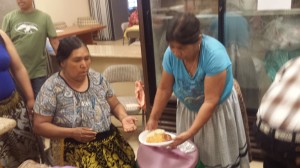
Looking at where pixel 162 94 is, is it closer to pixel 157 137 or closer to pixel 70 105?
pixel 157 137

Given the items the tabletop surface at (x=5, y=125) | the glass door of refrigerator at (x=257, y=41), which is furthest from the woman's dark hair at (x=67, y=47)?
the glass door of refrigerator at (x=257, y=41)

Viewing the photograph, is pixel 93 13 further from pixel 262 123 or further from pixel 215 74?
pixel 262 123

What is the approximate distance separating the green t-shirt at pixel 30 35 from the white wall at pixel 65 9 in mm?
3195

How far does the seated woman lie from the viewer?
161cm

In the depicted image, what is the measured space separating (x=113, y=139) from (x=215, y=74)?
0.64m

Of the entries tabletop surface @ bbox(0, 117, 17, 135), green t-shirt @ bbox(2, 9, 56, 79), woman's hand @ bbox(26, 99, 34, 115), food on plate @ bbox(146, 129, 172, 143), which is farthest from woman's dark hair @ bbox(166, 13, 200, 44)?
green t-shirt @ bbox(2, 9, 56, 79)

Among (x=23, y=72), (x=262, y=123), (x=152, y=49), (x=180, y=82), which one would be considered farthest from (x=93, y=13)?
(x=262, y=123)

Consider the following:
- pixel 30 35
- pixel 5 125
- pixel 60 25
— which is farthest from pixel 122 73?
pixel 60 25

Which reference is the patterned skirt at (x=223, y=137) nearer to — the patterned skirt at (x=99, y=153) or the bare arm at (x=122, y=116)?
the bare arm at (x=122, y=116)

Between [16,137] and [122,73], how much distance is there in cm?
121

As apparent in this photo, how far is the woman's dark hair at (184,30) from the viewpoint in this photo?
1371mm

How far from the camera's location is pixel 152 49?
8.63 ft

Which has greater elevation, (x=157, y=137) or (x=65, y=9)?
(x=65, y=9)

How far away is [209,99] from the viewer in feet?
4.88
